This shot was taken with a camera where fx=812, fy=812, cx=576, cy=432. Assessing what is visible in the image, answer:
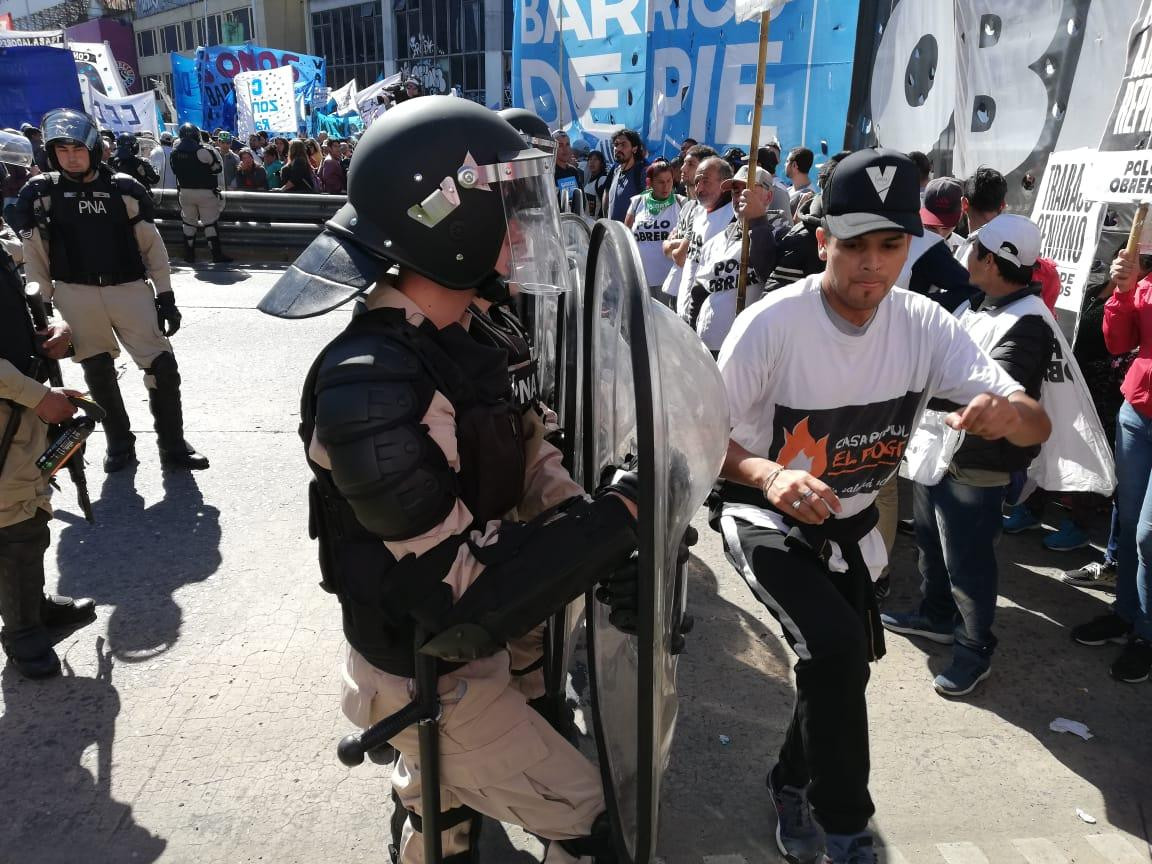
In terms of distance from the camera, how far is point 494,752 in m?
1.73

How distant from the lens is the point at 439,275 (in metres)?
1.63

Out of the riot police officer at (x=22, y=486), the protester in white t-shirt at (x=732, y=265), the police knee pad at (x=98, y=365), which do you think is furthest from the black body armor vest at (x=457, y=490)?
the police knee pad at (x=98, y=365)

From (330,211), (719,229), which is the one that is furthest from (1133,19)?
(330,211)

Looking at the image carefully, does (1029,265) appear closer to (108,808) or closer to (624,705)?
(624,705)

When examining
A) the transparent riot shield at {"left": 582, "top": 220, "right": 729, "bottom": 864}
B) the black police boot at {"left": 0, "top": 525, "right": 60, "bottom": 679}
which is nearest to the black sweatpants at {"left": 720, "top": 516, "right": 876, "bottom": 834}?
the transparent riot shield at {"left": 582, "top": 220, "right": 729, "bottom": 864}

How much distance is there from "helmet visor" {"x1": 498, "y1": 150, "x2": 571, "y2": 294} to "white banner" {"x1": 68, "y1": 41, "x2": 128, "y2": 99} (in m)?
20.0

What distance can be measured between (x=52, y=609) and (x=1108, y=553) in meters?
4.67

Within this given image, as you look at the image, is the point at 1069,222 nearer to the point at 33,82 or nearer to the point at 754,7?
the point at 754,7

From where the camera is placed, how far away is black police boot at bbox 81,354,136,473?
189 inches

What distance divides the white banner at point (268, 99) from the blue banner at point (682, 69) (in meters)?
8.26

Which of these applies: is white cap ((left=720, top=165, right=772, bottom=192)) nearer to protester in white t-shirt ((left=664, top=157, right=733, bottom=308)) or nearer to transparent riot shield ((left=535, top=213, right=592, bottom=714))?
protester in white t-shirt ((left=664, top=157, right=733, bottom=308))

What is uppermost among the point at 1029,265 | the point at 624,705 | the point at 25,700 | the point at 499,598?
the point at 1029,265

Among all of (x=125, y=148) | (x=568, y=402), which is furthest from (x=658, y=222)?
(x=125, y=148)

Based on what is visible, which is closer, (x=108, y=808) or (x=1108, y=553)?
(x=108, y=808)
